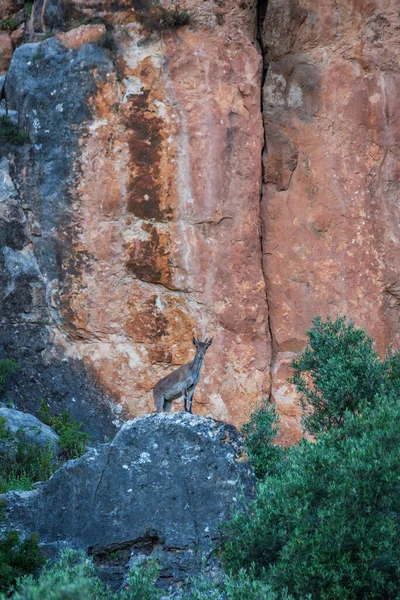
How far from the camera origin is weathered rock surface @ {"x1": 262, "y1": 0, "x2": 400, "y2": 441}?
666 inches

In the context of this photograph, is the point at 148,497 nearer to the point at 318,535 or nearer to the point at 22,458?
the point at 318,535

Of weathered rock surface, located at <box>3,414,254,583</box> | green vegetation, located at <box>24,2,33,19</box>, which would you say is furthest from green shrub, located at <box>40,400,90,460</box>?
green vegetation, located at <box>24,2,33,19</box>

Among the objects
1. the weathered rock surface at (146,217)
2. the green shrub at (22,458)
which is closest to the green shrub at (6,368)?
the weathered rock surface at (146,217)

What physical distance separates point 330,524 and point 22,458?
7693 mm

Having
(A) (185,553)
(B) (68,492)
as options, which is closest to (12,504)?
(B) (68,492)

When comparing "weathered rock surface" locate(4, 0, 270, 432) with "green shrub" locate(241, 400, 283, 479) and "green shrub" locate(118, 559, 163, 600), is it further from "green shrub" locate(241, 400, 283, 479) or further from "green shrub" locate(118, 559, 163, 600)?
"green shrub" locate(118, 559, 163, 600)

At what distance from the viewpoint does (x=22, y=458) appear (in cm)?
1354

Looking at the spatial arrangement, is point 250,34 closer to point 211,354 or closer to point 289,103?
point 289,103

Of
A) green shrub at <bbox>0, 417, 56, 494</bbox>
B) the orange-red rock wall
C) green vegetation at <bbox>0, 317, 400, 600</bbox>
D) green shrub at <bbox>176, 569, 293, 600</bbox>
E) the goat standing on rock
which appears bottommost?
green shrub at <bbox>176, 569, 293, 600</bbox>

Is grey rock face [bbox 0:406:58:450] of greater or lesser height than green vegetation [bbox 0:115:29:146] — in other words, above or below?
below

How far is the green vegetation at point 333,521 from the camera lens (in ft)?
21.7

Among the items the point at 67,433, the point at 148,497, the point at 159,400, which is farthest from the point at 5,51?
the point at 148,497

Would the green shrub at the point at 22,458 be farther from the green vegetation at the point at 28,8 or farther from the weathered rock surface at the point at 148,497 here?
the green vegetation at the point at 28,8

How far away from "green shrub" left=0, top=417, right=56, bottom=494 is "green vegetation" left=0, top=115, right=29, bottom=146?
223 inches
